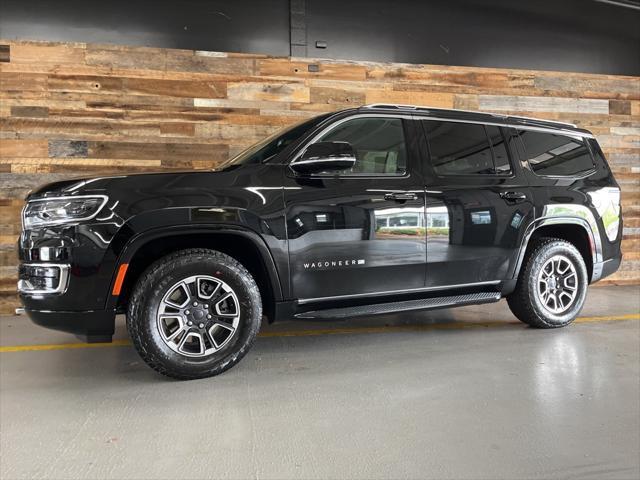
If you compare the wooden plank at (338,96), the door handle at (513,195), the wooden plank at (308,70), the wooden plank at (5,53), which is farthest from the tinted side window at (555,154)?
the wooden plank at (5,53)

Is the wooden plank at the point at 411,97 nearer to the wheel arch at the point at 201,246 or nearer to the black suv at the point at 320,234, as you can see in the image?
the black suv at the point at 320,234

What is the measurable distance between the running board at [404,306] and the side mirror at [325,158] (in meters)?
0.96

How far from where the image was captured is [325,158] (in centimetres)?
296

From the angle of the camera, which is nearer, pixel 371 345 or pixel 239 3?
pixel 371 345

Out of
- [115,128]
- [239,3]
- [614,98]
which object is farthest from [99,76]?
[614,98]

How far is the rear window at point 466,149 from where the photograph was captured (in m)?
3.53

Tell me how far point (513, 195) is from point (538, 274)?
0.73 m

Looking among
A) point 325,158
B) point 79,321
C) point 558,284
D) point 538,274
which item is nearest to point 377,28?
point 325,158

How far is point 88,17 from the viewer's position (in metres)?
4.94

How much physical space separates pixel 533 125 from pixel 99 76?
14.5ft

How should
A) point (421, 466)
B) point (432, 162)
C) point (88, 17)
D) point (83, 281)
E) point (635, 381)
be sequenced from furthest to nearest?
point (88, 17) < point (432, 162) < point (635, 381) < point (83, 281) < point (421, 466)

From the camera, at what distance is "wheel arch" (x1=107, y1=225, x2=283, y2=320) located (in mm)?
2721

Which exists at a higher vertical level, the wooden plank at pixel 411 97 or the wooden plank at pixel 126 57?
the wooden plank at pixel 126 57

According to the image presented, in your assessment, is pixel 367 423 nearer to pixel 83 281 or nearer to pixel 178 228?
pixel 178 228
